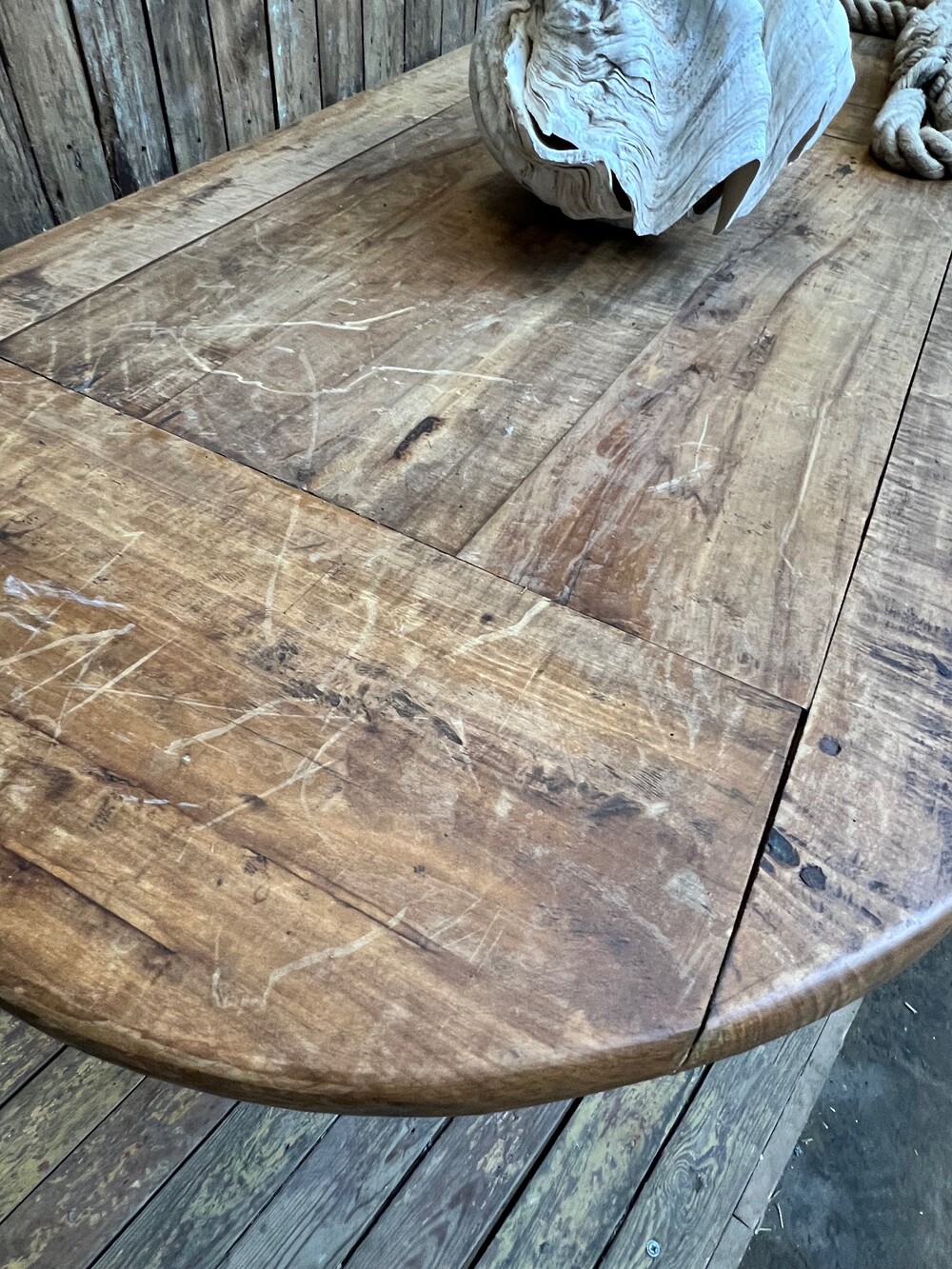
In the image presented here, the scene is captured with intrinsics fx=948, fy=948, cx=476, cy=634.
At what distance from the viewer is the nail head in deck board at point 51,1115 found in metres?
0.85

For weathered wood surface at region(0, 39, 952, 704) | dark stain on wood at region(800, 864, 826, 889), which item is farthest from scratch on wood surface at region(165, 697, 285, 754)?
dark stain on wood at region(800, 864, 826, 889)

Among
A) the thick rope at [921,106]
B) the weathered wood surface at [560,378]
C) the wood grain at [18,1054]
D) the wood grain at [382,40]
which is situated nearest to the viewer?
the weathered wood surface at [560,378]

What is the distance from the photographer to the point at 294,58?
1.08 m

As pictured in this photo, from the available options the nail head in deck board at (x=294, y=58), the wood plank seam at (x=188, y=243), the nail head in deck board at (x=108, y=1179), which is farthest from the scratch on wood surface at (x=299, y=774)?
the nail head in deck board at (x=294, y=58)

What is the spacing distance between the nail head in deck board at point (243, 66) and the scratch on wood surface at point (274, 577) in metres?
0.68

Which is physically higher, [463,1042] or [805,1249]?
[463,1042]

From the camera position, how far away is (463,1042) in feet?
1.20

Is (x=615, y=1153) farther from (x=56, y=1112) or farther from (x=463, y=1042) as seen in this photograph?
(x=463, y=1042)

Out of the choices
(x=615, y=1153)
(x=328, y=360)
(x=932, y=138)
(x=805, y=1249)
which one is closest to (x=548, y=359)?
(x=328, y=360)

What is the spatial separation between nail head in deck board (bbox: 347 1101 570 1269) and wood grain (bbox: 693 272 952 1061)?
52 centimetres

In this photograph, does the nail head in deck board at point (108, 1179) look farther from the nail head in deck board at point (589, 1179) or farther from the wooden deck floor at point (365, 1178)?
the nail head in deck board at point (589, 1179)

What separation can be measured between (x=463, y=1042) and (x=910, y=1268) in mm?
920

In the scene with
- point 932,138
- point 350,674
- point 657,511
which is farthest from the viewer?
point 932,138

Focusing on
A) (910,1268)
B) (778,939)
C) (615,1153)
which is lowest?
(910,1268)
